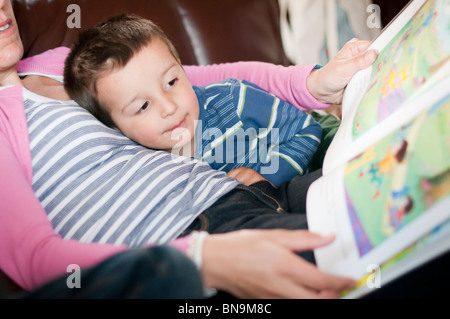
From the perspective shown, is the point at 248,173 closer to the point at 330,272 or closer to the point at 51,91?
the point at 330,272

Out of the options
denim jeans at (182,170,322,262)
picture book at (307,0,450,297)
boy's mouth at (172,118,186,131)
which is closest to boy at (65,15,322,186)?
boy's mouth at (172,118,186,131)

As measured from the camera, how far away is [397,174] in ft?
1.68

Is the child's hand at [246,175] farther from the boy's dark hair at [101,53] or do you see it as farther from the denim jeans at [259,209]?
the boy's dark hair at [101,53]

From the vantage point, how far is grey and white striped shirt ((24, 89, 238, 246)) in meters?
0.73

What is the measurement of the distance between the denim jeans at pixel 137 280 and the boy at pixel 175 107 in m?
0.50

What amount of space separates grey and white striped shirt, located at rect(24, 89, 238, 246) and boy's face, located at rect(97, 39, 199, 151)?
0.35ft

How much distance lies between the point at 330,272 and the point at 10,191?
1.71 ft

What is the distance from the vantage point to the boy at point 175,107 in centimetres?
92

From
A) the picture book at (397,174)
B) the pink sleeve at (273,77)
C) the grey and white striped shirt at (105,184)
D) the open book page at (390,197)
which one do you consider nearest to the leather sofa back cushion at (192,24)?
the pink sleeve at (273,77)

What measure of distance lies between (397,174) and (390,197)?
3 centimetres

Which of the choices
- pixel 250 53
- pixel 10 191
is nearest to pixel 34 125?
pixel 10 191

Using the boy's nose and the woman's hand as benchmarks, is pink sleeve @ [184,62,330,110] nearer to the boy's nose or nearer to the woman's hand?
the boy's nose
